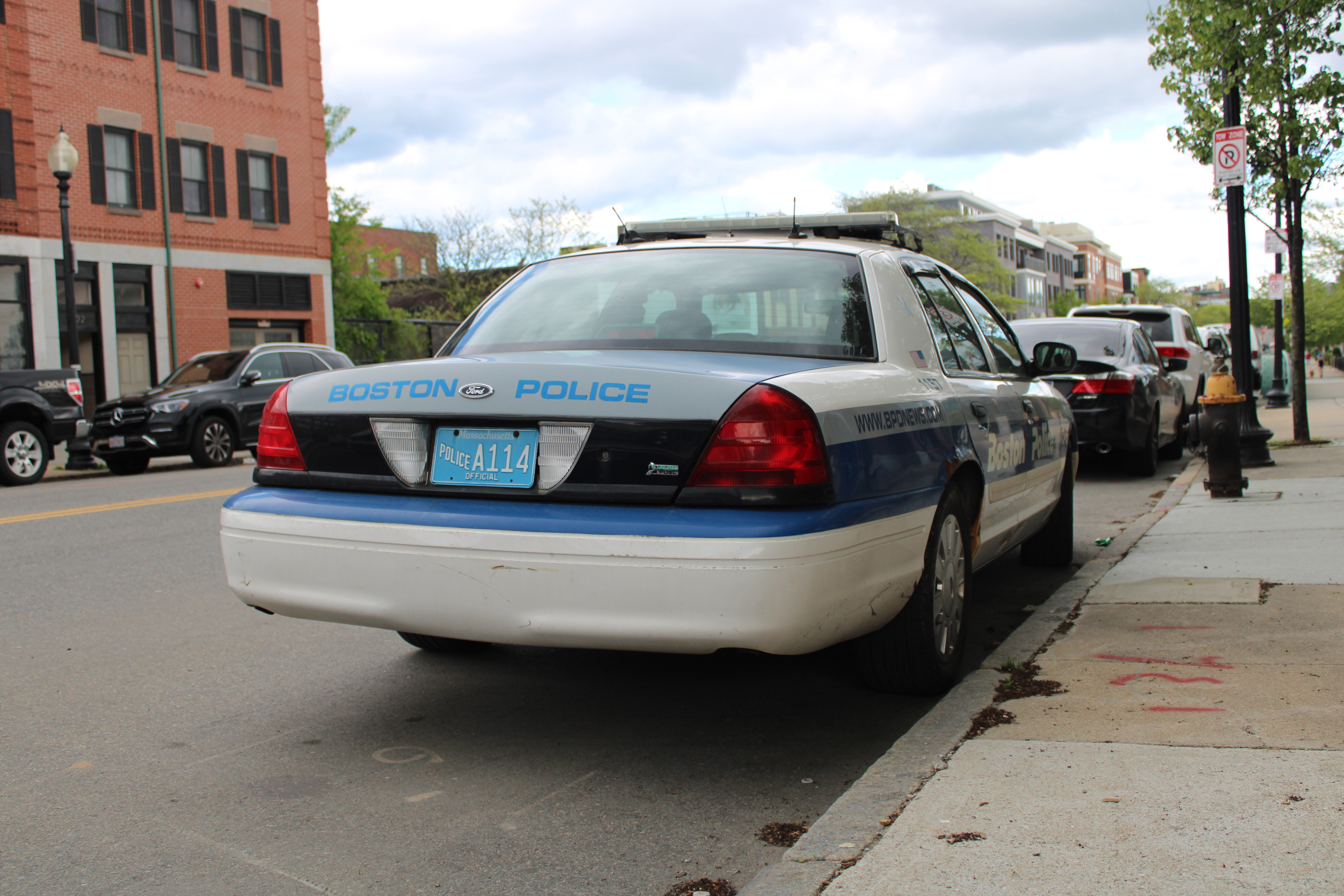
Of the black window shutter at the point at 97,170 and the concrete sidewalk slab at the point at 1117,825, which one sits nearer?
the concrete sidewalk slab at the point at 1117,825

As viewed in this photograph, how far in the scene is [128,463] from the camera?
→ 15570 millimetres

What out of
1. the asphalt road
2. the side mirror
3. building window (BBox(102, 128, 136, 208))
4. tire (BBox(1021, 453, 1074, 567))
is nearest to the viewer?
the asphalt road

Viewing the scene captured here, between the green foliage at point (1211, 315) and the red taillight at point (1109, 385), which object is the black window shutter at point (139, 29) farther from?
the green foliage at point (1211, 315)

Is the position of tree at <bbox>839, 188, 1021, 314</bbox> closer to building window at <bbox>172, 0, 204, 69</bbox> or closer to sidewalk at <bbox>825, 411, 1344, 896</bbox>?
building window at <bbox>172, 0, 204, 69</bbox>

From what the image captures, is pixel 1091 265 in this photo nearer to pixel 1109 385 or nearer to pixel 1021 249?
pixel 1021 249

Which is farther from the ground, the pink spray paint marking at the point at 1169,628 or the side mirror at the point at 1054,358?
the side mirror at the point at 1054,358

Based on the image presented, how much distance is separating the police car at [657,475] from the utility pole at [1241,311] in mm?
6889

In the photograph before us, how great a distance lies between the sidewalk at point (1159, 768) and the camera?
8.64ft

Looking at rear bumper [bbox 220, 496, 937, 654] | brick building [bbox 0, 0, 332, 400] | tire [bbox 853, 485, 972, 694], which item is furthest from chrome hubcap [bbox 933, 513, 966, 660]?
brick building [bbox 0, 0, 332, 400]

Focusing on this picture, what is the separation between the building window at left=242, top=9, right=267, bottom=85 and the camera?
28.0 m

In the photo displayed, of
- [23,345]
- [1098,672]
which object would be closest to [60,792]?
[1098,672]

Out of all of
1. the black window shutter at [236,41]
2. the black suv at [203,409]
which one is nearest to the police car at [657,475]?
the black suv at [203,409]

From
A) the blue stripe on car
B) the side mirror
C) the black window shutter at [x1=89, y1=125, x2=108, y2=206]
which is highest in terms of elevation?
the black window shutter at [x1=89, y1=125, x2=108, y2=206]

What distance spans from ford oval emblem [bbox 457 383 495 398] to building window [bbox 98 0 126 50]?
25186 mm
